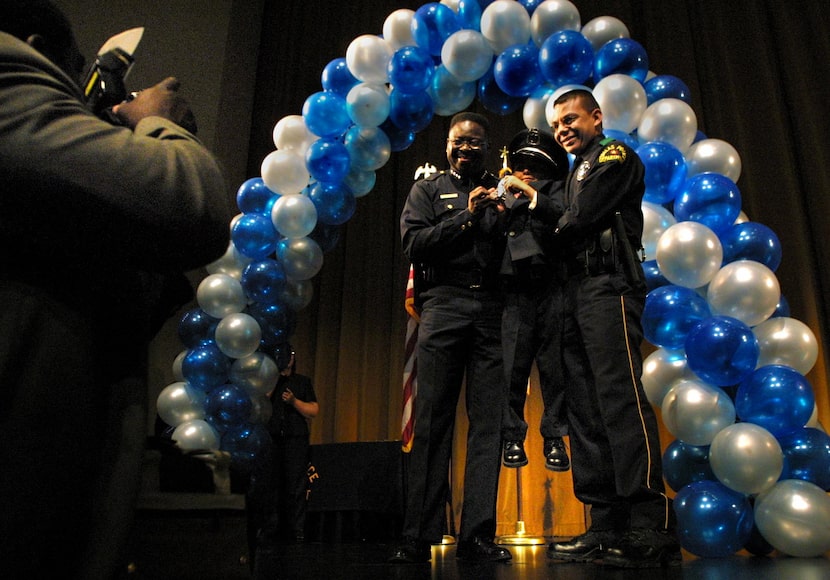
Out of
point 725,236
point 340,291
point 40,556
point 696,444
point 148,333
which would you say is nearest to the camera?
point 40,556

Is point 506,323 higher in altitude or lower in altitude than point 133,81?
lower

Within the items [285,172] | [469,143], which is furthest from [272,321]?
[469,143]

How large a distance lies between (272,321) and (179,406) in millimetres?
597

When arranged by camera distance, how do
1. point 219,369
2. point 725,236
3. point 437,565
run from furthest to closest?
point 219,369, point 725,236, point 437,565

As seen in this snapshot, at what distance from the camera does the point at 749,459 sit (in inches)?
77.5

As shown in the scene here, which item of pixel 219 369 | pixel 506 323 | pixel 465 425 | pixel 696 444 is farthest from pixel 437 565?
pixel 465 425

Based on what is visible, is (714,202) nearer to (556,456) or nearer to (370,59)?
(556,456)

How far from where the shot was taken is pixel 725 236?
2.47 m

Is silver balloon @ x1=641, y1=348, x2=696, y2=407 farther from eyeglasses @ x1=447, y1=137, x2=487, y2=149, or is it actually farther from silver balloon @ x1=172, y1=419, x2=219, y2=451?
silver balloon @ x1=172, y1=419, x2=219, y2=451

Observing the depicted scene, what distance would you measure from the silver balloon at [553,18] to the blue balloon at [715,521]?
6.41 feet

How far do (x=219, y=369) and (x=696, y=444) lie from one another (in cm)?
204

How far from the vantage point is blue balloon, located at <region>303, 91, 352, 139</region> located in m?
3.03

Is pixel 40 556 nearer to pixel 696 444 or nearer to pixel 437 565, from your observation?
pixel 437 565

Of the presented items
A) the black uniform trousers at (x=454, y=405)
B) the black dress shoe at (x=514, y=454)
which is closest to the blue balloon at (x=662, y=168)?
the black uniform trousers at (x=454, y=405)
